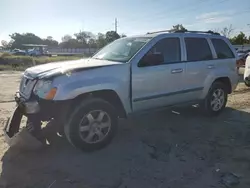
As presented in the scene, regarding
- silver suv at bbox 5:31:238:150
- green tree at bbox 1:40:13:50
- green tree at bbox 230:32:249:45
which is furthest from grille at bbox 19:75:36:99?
green tree at bbox 1:40:13:50

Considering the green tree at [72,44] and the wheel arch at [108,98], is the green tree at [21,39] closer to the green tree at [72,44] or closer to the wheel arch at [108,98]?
the green tree at [72,44]

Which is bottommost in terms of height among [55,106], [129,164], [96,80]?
[129,164]

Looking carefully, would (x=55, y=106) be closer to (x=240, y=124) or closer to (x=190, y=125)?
(x=190, y=125)

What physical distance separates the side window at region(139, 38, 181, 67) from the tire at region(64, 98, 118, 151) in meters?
1.07

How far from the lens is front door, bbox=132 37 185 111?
476 cm

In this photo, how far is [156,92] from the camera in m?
5.04

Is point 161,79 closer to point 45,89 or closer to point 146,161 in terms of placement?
point 146,161

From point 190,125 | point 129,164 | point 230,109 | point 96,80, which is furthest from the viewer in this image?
point 230,109

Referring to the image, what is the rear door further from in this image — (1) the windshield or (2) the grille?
(2) the grille

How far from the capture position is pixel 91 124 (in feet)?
13.9

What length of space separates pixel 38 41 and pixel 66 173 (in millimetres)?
102145

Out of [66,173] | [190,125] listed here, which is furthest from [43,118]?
[190,125]

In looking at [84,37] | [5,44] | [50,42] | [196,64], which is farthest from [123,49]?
[50,42]

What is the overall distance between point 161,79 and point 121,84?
3.03ft
